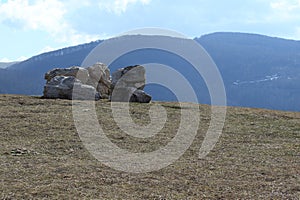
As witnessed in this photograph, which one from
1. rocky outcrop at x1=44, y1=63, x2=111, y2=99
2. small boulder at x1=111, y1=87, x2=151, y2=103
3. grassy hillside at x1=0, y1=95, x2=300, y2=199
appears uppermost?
rocky outcrop at x1=44, y1=63, x2=111, y2=99

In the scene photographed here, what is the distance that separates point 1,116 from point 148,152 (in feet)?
40.3

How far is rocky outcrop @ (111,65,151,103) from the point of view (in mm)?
40844

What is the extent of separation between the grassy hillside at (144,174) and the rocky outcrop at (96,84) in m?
7.92

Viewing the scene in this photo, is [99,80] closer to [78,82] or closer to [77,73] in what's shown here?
[77,73]

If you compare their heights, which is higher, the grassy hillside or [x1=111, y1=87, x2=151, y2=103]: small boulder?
[x1=111, y1=87, x2=151, y2=103]: small boulder

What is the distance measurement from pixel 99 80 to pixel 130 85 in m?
3.90

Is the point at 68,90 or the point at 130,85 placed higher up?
the point at 130,85

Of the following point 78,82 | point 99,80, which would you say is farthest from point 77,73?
point 78,82

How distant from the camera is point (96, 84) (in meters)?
45.3

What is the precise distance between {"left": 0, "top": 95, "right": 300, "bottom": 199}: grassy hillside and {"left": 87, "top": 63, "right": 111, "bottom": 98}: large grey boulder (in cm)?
1264

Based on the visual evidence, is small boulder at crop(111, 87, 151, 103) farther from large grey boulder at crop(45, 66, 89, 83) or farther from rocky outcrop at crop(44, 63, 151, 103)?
large grey boulder at crop(45, 66, 89, 83)

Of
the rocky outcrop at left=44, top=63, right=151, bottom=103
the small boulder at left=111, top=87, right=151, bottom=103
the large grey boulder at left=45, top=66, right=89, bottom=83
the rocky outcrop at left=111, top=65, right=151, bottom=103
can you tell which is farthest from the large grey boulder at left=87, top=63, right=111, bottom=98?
the small boulder at left=111, top=87, right=151, bottom=103

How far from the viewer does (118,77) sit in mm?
45188

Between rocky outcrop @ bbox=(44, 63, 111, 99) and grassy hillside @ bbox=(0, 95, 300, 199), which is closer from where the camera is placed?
grassy hillside @ bbox=(0, 95, 300, 199)
